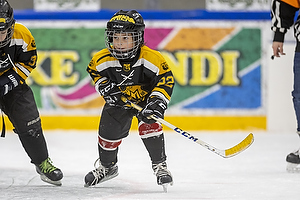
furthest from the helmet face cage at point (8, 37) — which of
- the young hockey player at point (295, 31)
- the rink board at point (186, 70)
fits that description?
the rink board at point (186, 70)

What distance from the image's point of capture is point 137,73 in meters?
2.94

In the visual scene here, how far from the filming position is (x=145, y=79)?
9.73 feet

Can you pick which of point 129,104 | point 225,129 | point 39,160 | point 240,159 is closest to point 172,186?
point 129,104

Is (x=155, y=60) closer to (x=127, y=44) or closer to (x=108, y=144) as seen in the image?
(x=127, y=44)

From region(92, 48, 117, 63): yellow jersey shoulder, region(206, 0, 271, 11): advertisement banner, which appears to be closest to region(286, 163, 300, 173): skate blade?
region(92, 48, 117, 63): yellow jersey shoulder

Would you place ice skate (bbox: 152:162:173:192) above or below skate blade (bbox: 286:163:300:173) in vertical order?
above

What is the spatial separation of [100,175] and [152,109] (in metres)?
0.53

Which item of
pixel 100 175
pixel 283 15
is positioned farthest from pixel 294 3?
pixel 100 175

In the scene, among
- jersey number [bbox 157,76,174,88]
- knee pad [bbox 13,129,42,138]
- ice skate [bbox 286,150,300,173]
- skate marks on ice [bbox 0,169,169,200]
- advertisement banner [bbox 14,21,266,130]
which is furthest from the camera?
advertisement banner [bbox 14,21,266,130]

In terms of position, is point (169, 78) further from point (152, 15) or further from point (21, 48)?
point (152, 15)

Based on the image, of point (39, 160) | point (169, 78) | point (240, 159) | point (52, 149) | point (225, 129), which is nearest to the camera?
point (169, 78)

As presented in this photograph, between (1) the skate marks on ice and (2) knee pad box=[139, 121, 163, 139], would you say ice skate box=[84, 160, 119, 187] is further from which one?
(2) knee pad box=[139, 121, 163, 139]

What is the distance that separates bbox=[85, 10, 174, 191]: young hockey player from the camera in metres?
2.83

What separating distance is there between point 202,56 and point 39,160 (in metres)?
2.52
